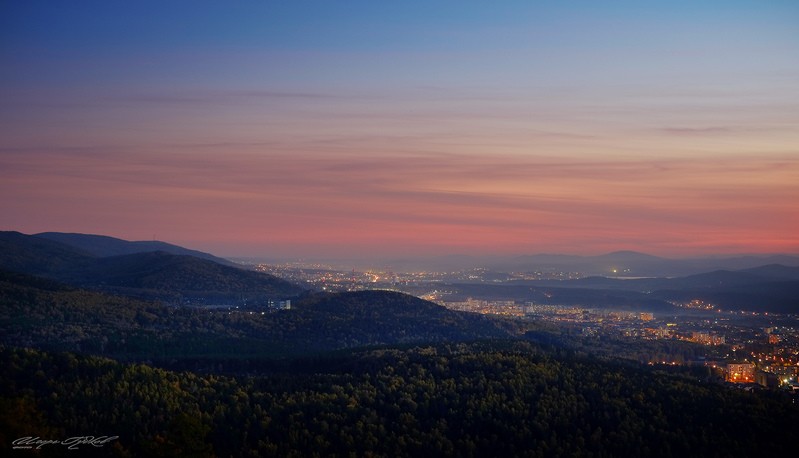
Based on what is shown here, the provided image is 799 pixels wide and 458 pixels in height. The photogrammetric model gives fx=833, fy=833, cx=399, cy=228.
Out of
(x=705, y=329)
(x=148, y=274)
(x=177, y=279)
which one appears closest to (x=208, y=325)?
(x=177, y=279)

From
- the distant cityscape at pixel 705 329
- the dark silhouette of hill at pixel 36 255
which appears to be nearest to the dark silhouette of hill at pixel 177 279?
the dark silhouette of hill at pixel 36 255

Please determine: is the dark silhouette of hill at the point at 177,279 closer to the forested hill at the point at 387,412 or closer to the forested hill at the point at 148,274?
the forested hill at the point at 148,274

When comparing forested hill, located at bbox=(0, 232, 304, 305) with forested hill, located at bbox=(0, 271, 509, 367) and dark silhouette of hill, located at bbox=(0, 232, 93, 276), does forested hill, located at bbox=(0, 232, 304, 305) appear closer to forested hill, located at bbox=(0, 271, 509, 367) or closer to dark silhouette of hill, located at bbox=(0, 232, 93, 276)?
dark silhouette of hill, located at bbox=(0, 232, 93, 276)

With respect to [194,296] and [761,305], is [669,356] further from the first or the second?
[194,296]

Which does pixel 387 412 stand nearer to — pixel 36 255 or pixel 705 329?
pixel 705 329

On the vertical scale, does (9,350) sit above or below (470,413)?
above

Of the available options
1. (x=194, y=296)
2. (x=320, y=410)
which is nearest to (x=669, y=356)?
(x=320, y=410)
